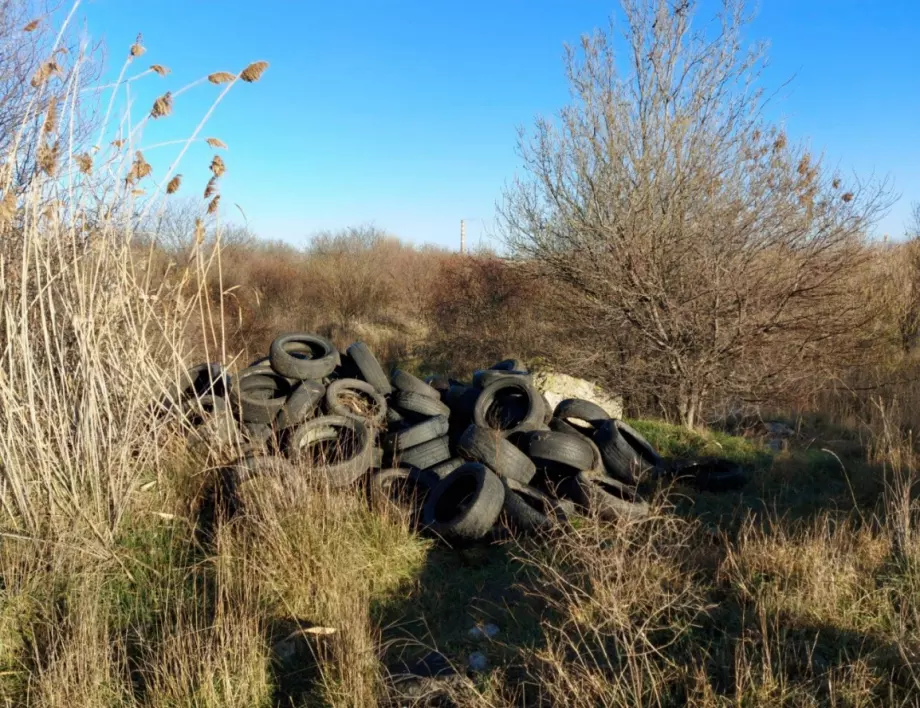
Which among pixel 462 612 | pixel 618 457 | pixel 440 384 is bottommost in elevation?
pixel 462 612

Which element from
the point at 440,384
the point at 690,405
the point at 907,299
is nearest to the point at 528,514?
the point at 440,384

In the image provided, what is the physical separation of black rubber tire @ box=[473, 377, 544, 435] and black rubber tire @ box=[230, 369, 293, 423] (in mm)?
2068

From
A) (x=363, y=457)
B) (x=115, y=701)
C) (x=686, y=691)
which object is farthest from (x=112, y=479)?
(x=686, y=691)

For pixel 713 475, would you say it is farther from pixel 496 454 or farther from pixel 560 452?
pixel 496 454

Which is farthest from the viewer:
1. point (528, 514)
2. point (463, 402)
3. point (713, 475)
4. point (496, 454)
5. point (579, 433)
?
point (463, 402)

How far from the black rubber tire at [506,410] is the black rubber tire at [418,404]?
402mm

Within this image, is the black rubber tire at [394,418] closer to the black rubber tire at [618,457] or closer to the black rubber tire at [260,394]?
the black rubber tire at [260,394]

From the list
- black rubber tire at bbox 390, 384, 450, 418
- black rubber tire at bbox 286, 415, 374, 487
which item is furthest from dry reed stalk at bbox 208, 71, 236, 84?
black rubber tire at bbox 390, 384, 450, 418

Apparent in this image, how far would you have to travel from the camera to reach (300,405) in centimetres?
677

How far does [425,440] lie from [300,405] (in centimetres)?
131

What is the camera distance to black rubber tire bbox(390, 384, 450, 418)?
23.6ft

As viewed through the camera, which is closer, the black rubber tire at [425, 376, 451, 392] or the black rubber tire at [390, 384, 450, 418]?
the black rubber tire at [390, 384, 450, 418]

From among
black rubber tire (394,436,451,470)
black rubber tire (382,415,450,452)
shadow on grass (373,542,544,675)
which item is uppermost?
black rubber tire (382,415,450,452)

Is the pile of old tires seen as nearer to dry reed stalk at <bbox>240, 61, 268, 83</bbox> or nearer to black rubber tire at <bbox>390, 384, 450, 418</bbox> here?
black rubber tire at <bbox>390, 384, 450, 418</bbox>
